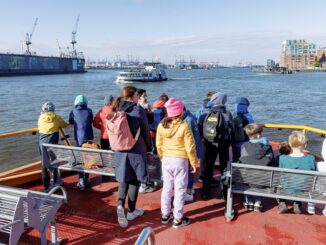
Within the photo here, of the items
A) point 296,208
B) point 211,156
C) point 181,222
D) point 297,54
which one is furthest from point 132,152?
point 297,54

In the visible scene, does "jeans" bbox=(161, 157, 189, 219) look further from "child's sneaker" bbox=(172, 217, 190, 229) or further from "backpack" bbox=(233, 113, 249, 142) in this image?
"backpack" bbox=(233, 113, 249, 142)

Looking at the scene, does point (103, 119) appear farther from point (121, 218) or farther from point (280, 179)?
point (280, 179)

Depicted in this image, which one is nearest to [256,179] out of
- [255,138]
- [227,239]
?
[255,138]

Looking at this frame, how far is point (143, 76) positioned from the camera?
65.1 m

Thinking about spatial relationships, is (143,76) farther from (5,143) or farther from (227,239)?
(227,239)

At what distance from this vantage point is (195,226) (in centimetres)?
370

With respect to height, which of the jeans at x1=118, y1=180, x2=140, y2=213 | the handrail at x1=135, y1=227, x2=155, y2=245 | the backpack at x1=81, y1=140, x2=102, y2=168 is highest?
the handrail at x1=135, y1=227, x2=155, y2=245

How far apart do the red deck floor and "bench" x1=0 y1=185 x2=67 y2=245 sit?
49cm

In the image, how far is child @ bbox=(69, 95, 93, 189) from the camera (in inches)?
184

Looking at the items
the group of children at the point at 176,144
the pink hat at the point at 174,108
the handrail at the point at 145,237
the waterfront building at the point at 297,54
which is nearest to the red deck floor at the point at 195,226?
the group of children at the point at 176,144

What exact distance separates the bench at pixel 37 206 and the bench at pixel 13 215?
4 centimetres

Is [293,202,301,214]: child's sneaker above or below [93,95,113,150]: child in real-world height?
below

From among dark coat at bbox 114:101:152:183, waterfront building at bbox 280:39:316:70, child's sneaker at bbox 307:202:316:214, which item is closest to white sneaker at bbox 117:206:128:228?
dark coat at bbox 114:101:152:183

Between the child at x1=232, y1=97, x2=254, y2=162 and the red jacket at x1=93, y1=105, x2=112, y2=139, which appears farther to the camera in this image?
the red jacket at x1=93, y1=105, x2=112, y2=139
